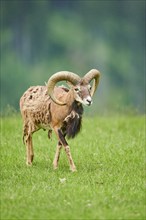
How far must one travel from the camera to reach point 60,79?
38.3 ft

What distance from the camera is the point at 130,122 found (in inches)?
680

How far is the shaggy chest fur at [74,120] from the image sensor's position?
1169 centimetres

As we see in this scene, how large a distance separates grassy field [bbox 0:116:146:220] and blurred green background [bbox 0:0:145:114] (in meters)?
20.8

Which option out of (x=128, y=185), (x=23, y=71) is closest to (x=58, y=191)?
(x=128, y=185)

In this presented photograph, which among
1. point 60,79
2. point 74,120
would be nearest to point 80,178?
point 74,120

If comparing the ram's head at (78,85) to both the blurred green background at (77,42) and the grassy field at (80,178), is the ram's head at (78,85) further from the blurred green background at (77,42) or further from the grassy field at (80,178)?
the blurred green background at (77,42)

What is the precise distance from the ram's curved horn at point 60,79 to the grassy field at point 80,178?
3.59ft

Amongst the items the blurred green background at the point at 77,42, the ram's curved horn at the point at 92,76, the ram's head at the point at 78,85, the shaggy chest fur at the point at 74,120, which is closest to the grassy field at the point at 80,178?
the shaggy chest fur at the point at 74,120

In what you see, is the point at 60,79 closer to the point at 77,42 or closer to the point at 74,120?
the point at 74,120

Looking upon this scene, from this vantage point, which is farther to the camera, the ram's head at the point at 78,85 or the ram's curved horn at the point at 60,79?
the ram's curved horn at the point at 60,79

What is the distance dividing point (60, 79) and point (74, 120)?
0.62 meters

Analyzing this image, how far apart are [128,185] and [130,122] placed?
21.7 feet

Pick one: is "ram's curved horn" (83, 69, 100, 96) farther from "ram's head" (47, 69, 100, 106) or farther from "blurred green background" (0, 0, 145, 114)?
"blurred green background" (0, 0, 145, 114)

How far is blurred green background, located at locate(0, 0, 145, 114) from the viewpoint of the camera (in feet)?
131
